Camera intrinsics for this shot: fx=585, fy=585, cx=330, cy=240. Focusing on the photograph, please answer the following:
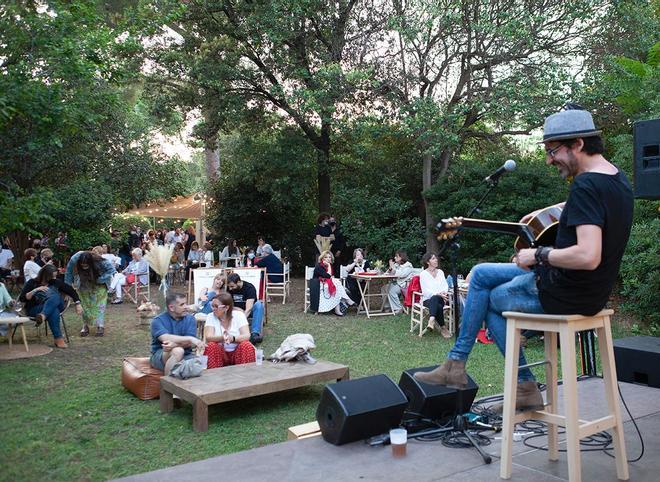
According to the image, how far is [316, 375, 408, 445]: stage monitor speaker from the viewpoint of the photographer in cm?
343

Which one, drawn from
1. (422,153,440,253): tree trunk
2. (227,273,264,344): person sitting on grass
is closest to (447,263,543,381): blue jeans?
(227,273,264,344): person sitting on grass

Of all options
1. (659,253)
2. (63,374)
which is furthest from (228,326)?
(659,253)

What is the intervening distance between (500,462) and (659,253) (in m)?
5.58

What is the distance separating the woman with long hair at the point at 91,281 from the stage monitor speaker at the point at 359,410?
20.6 ft

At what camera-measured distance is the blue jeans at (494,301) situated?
3.03m

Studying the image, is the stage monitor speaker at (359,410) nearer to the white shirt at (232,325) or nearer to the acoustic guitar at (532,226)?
the acoustic guitar at (532,226)

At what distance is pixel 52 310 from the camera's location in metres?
8.24

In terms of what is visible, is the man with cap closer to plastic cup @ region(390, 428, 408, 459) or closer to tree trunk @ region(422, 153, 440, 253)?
plastic cup @ region(390, 428, 408, 459)

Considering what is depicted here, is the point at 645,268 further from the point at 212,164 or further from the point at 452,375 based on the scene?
the point at 212,164

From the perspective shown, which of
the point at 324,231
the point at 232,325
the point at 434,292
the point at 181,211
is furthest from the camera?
the point at 181,211

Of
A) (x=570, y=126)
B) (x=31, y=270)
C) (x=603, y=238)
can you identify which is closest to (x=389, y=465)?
(x=603, y=238)

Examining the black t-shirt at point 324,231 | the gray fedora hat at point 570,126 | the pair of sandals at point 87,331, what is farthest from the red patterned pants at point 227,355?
the black t-shirt at point 324,231

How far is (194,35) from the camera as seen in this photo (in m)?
15.5

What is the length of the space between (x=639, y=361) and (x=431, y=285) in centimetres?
471
